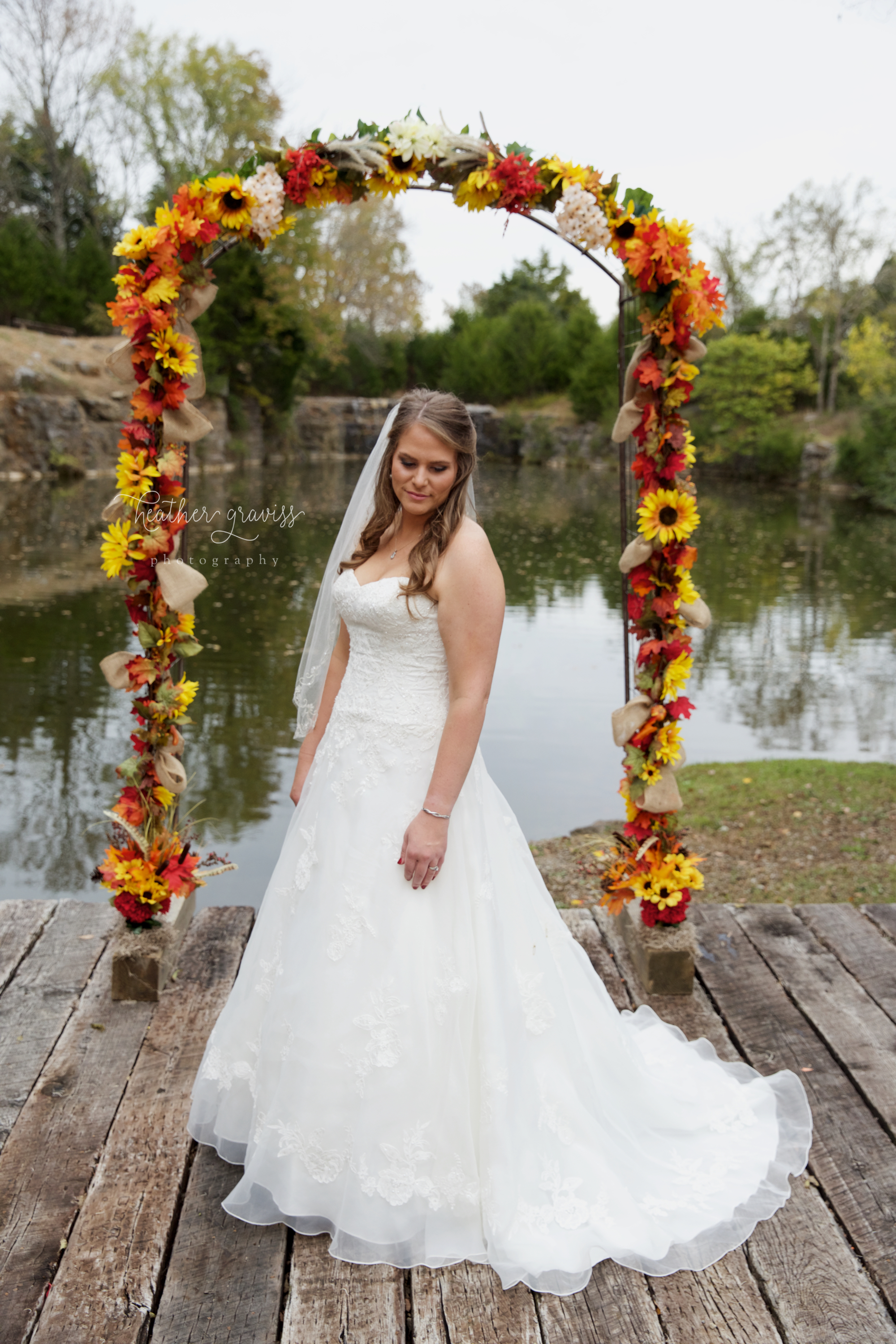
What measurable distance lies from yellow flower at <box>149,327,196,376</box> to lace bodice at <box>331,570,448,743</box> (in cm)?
129

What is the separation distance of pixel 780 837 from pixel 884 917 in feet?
5.50

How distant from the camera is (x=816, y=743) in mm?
8430

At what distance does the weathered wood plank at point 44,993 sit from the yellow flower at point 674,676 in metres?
2.41

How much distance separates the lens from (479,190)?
326 cm

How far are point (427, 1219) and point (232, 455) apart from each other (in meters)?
30.1

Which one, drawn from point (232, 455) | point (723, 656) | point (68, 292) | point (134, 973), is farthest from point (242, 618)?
point (68, 292)

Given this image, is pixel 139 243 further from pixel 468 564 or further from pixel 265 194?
pixel 468 564

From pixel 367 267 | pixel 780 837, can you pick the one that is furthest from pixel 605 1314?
pixel 367 267

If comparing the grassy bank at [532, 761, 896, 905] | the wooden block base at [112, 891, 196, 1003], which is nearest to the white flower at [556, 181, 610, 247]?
the grassy bank at [532, 761, 896, 905]

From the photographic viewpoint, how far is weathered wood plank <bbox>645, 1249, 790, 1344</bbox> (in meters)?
2.15

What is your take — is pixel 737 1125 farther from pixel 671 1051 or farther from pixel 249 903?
pixel 249 903

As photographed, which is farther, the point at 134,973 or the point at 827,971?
the point at 827,971

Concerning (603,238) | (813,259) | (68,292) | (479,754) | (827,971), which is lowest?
(827,971)

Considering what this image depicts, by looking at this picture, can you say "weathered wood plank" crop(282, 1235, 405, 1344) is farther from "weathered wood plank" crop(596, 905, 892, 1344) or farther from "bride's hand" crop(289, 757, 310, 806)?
"bride's hand" crop(289, 757, 310, 806)
